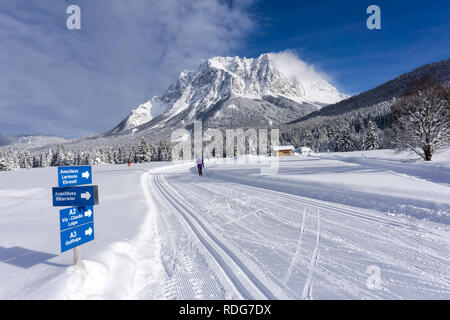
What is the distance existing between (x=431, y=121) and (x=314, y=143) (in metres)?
75.1

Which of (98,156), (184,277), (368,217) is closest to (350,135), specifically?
(368,217)

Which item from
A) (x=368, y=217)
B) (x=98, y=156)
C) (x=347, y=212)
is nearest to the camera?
(x=368, y=217)

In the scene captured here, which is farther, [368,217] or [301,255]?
[368,217]

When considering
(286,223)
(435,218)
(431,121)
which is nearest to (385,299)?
(286,223)

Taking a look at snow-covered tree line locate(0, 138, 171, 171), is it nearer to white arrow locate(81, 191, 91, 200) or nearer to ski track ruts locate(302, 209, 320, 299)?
white arrow locate(81, 191, 91, 200)

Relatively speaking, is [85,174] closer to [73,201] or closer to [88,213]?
[73,201]

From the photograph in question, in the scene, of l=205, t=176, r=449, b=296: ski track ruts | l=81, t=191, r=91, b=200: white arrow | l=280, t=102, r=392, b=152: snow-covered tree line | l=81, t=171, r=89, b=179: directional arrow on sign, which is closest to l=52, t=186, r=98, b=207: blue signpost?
l=81, t=191, r=91, b=200: white arrow

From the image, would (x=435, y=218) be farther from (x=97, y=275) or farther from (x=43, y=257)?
(x=43, y=257)

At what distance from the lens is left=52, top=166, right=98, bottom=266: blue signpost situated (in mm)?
3055

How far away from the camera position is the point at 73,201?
3133 millimetres

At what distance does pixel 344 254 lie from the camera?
13.3 feet

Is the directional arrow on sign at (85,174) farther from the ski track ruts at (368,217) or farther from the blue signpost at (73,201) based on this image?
the ski track ruts at (368,217)

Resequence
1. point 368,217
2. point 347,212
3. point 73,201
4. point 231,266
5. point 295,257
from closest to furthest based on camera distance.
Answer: point 73,201 < point 231,266 < point 295,257 < point 368,217 < point 347,212

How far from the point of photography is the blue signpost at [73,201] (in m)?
3.05
